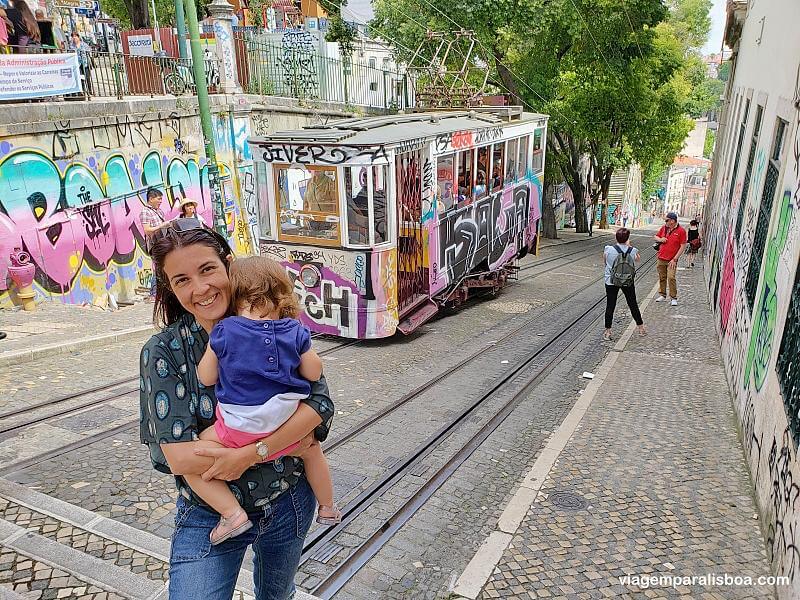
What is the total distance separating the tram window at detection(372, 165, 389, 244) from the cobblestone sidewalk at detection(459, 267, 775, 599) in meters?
3.74

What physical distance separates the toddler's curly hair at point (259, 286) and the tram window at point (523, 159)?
478 inches

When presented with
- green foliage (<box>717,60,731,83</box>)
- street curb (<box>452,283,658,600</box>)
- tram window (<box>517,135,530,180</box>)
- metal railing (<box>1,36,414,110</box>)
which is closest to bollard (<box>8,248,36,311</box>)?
metal railing (<box>1,36,414,110</box>)

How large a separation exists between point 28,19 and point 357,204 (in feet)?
24.6

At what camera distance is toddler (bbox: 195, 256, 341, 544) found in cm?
217

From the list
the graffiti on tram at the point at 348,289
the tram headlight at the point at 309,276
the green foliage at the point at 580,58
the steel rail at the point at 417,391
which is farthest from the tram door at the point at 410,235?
the green foliage at the point at 580,58

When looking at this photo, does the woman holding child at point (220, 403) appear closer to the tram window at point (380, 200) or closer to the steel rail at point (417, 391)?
the steel rail at point (417, 391)

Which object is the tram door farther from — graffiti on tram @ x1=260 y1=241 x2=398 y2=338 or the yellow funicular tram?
graffiti on tram @ x1=260 y1=241 x2=398 y2=338

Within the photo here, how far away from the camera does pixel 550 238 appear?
1110 inches

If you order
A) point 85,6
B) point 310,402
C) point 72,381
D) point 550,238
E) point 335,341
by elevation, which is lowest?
point 550,238

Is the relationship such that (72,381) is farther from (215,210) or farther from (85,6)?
(85,6)

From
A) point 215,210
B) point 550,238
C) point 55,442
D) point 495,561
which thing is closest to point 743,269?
point 495,561

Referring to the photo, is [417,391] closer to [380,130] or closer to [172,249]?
[380,130]

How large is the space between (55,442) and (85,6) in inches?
862

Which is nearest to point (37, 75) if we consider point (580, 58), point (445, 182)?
point (445, 182)
